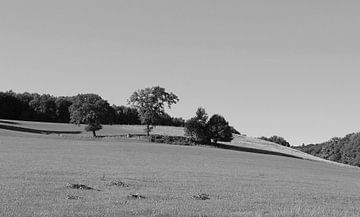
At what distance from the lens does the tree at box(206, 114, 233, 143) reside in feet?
361

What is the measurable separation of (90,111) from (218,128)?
1044 inches

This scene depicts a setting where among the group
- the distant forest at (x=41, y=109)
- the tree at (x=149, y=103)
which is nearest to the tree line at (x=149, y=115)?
the tree at (x=149, y=103)

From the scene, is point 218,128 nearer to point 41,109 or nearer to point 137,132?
point 137,132

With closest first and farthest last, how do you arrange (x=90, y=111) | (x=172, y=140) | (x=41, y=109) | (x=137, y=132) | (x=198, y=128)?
(x=172, y=140), (x=90, y=111), (x=198, y=128), (x=137, y=132), (x=41, y=109)

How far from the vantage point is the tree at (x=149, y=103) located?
10949 centimetres

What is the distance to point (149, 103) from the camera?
10994 centimetres

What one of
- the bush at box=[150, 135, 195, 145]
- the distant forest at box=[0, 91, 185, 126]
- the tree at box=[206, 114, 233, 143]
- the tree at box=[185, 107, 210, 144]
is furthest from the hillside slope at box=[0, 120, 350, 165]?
the distant forest at box=[0, 91, 185, 126]

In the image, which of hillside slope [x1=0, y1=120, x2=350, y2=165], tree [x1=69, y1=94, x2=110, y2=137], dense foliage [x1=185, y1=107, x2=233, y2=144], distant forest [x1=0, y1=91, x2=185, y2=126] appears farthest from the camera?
distant forest [x1=0, y1=91, x2=185, y2=126]

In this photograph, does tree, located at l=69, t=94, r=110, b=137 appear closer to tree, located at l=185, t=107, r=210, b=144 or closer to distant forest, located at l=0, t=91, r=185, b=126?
tree, located at l=185, t=107, r=210, b=144

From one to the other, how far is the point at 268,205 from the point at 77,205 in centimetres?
870

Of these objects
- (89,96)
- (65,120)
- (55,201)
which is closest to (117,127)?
(89,96)

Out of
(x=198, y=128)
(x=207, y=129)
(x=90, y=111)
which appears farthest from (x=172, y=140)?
(x=90, y=111)

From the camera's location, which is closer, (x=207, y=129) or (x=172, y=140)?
(x=172, y=140)

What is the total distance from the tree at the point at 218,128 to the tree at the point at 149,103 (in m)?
10.3
